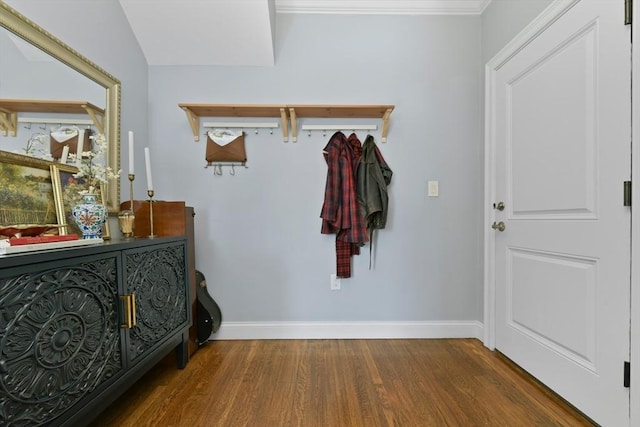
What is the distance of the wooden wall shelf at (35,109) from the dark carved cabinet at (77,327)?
2.17 ft

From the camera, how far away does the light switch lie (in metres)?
2.20

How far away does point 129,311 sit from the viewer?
1263 mm

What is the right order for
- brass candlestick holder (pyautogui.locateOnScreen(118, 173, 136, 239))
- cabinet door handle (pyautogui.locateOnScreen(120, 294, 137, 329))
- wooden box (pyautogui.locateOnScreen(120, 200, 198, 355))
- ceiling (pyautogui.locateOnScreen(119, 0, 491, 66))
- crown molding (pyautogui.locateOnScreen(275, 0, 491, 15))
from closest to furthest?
cabinet door handle (pyautogui.locateOnScreen(120, 294, 137, 329)) < brass candlestick holder (pyautogui.locateOnScreen(118, 173, 136, 239)) < wooden box (pyautogui.locateOnScreen(120, 200, 198, 355)) < ceiling (pyautogui.locateOnScreen(119, 0, 491, 66)) < crown molding (pyautogui.locateOnScreen(275, 0, 491, 15))

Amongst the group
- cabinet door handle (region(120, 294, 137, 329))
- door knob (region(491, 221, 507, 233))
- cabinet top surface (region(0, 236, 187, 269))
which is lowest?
cabinet door handle (region(120, 294, 137, 329))

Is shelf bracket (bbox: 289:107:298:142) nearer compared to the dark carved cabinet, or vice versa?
the dark carved cabinet

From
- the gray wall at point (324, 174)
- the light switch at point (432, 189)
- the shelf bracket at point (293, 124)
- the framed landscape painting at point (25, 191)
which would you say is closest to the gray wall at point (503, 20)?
the gray wall at point (324, 174)

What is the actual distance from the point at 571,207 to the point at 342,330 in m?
1.57

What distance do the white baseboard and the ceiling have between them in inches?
76.5

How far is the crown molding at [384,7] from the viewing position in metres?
2.12

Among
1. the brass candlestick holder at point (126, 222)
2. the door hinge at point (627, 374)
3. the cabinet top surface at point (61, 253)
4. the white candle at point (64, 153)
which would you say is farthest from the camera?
the brass candlestick holder at point (126, 222)

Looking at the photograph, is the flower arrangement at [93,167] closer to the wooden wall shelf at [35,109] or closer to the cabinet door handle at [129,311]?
the wooden wall shelf at [35,109]

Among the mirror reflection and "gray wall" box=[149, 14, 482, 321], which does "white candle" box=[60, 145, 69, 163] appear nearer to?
the mirror reflection

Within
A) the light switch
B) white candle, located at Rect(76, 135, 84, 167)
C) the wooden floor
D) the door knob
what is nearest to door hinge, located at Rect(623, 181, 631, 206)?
the door knob

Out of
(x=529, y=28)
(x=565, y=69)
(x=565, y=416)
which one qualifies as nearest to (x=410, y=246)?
(x=565, y=416)
